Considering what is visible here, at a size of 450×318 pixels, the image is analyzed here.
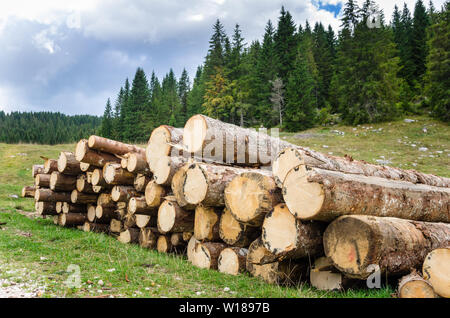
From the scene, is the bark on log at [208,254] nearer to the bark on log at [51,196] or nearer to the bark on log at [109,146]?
the bark on log at [109,146]

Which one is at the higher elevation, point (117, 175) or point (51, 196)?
point (117, 175)

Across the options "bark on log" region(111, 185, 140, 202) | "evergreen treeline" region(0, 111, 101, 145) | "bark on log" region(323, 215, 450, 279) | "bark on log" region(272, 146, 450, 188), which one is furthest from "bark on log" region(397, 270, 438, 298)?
"evergreen treeline" region(0, 111, 101, 145)

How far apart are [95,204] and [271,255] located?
20.1 feet

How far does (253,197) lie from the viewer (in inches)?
167

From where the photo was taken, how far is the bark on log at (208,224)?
16.8 ft

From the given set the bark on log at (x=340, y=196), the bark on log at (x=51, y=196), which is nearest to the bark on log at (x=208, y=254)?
the bark on log at (x=340, y=196)

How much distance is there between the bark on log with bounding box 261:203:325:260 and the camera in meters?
3.75

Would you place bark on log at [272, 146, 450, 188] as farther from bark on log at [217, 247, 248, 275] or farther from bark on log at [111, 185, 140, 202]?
bark on log at [111, 185, 140, 202]

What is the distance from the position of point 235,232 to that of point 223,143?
1.89 m

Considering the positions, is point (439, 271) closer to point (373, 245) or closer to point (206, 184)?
point (373, 245)

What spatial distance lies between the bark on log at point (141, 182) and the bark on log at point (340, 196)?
150 inches

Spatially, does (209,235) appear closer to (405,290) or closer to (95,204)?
(405,290)

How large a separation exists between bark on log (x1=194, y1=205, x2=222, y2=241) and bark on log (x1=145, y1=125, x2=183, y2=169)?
4.81 ft

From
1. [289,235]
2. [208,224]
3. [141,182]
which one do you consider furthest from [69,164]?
[289,235]
